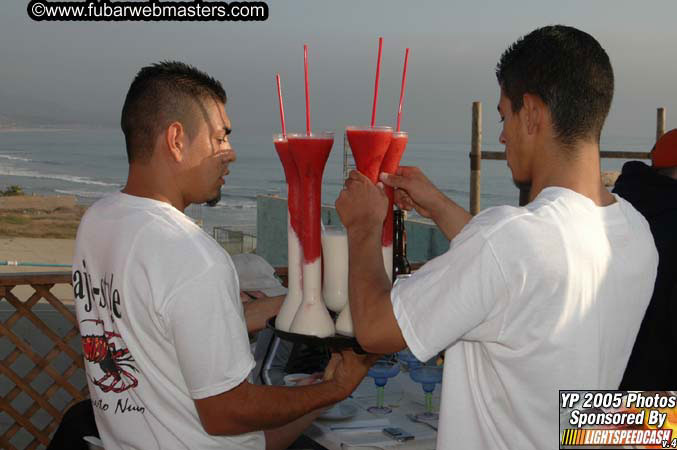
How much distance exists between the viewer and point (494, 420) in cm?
105

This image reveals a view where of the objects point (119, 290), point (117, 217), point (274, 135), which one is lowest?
point (119, 290)

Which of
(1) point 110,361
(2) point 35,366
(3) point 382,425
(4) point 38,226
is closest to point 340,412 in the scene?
(3) point 382,425

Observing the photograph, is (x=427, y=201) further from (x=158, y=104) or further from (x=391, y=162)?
(x=158, y=104)

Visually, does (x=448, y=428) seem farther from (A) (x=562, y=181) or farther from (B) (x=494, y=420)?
(A) (x=562, y=181)

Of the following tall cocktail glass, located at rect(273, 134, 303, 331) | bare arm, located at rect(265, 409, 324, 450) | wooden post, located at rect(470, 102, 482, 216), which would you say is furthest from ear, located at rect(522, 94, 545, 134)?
wooden post, located at rect(470, 102, 482, 216)

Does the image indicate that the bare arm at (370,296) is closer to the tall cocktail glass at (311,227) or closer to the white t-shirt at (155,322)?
the tall cocktail glass at (311,227)

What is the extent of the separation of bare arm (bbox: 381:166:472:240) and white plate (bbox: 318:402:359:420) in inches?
29.1

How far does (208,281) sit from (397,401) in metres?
1.16

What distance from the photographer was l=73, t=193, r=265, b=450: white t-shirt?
118 centimetres

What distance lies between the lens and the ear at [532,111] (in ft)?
3.47

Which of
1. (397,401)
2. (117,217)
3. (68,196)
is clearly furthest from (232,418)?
(68,196)

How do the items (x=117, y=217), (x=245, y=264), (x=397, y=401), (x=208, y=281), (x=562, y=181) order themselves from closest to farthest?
(x=562, y=181), (x=208, y=281), (x=117, y=217), (x=397, y=401), (x=245, y=264)

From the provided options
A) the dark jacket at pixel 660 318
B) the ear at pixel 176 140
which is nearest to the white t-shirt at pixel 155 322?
the ear at pixel 176 140

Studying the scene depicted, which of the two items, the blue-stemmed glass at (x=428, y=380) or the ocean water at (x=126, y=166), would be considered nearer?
the blue-stemmed glass at (x=428, y=380)
